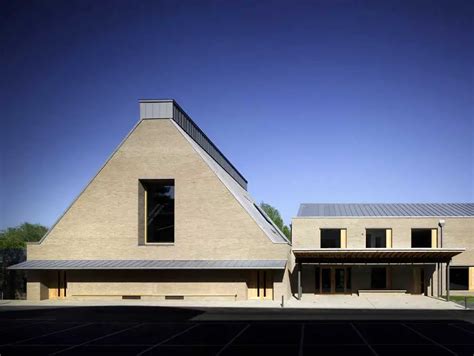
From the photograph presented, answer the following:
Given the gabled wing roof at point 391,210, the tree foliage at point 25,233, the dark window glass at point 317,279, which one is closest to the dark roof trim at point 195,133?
the gabled wing roof at point 391,210

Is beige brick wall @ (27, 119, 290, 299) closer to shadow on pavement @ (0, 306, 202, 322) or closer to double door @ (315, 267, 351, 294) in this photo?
shadow on pavement @ (0, 306, 202, 322)

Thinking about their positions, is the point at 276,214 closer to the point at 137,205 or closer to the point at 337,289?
the point at 337,289

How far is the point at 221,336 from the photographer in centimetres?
2178

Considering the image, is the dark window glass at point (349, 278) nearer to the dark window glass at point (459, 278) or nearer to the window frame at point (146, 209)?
the dark window glass at point (459, 278)

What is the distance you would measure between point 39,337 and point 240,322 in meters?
9.54

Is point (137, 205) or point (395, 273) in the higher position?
point (137, 205)

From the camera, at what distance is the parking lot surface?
1862 cm

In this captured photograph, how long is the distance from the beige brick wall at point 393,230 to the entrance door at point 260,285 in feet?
30.9

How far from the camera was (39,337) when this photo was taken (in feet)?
72.0

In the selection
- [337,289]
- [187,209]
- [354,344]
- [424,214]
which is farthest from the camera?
[424,214]

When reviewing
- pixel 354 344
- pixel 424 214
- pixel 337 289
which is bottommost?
pixel 337 289

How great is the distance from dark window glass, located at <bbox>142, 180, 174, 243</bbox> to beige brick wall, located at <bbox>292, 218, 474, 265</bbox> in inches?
506

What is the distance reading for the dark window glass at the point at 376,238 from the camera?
47.0 metres

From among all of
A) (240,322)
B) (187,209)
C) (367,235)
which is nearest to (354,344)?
(240,322)
